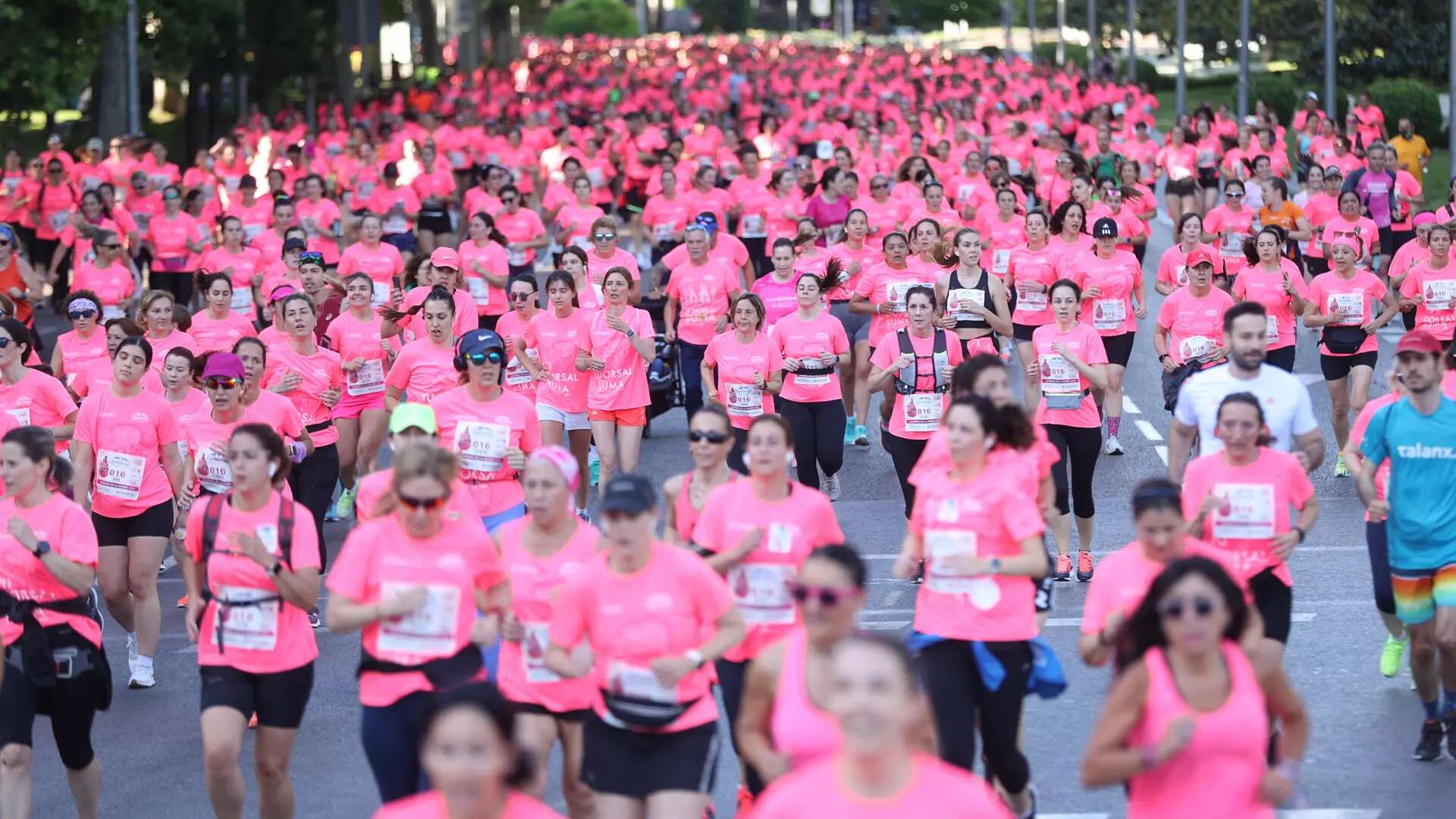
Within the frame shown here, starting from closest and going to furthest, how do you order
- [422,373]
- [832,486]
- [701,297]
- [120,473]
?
1. [120,473]
2. [422,373]
3. [832,486]
4. [701,297]

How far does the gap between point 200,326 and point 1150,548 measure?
875 cm

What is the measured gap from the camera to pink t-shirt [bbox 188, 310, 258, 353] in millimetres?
14250

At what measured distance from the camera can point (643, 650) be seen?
269 inches

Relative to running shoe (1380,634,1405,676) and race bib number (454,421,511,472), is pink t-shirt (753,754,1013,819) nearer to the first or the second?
race bib number (454,421,511,472)

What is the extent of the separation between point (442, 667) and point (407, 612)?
A: 0.73 feet

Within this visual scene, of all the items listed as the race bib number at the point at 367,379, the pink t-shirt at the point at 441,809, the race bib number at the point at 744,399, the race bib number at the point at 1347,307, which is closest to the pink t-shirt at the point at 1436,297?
the race bib number at the point at 1347,307

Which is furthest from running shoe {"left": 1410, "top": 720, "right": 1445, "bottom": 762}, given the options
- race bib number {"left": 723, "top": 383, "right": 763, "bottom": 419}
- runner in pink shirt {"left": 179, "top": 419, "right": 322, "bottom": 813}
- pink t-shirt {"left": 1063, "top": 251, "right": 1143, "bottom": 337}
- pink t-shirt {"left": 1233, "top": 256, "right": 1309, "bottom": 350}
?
pink t-shirt {"left": 1063, "top": 251, "right": 1143, "bottom": 337}

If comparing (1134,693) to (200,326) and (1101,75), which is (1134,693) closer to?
(200,326)

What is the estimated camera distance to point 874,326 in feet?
52.4

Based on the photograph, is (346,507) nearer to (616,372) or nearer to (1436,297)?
(616,372)

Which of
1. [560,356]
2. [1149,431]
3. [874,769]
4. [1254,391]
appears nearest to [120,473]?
[560,356]

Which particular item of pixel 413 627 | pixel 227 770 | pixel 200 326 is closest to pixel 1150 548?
pixel 413 627

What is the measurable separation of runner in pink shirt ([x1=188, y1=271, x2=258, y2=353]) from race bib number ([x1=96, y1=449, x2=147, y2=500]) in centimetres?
351

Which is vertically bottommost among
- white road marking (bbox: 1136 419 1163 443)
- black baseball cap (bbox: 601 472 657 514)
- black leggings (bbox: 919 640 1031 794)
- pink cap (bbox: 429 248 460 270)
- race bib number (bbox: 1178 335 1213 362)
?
white road marking (bbox: 1136 419 1163 443)
